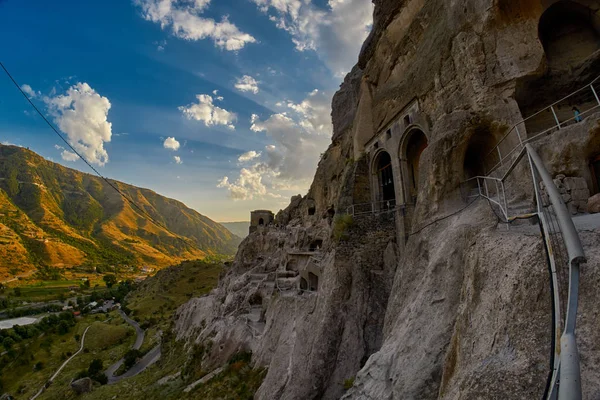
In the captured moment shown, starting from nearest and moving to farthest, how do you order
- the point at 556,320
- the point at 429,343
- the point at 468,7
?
the point at 556,320, the point at 429,343, the point at 468,7

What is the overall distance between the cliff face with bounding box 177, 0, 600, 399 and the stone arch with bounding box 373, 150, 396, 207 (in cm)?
12

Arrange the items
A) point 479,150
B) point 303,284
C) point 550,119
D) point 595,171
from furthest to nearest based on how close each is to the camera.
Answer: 1. point 303,284
2. point 479,150
3. point 550,119
4. point 595,171

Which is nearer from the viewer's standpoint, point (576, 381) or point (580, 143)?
point (576, 381)

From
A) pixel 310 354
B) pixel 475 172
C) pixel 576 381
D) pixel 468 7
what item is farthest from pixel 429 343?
pixel 468 7

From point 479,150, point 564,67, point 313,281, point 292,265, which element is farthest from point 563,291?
point 292,265

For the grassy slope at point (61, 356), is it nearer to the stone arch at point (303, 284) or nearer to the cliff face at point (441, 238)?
the stone arch at point (303, 284)

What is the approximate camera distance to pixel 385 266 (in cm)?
1517

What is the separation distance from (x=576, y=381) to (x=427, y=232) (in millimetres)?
9059

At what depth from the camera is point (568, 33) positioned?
11.9 metres

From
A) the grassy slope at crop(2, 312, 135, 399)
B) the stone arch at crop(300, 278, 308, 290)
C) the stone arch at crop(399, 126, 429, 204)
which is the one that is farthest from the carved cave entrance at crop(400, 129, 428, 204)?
the grassy slope at crop(2, 312, 135, 399)

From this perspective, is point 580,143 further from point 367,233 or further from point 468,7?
point 367,233

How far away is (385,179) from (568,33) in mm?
12012

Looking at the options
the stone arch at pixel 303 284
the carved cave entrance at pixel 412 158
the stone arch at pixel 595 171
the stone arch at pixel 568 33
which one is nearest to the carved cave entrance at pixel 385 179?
the carved cave entrance at pixel 412 158

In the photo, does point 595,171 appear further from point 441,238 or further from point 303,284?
point 303,284
